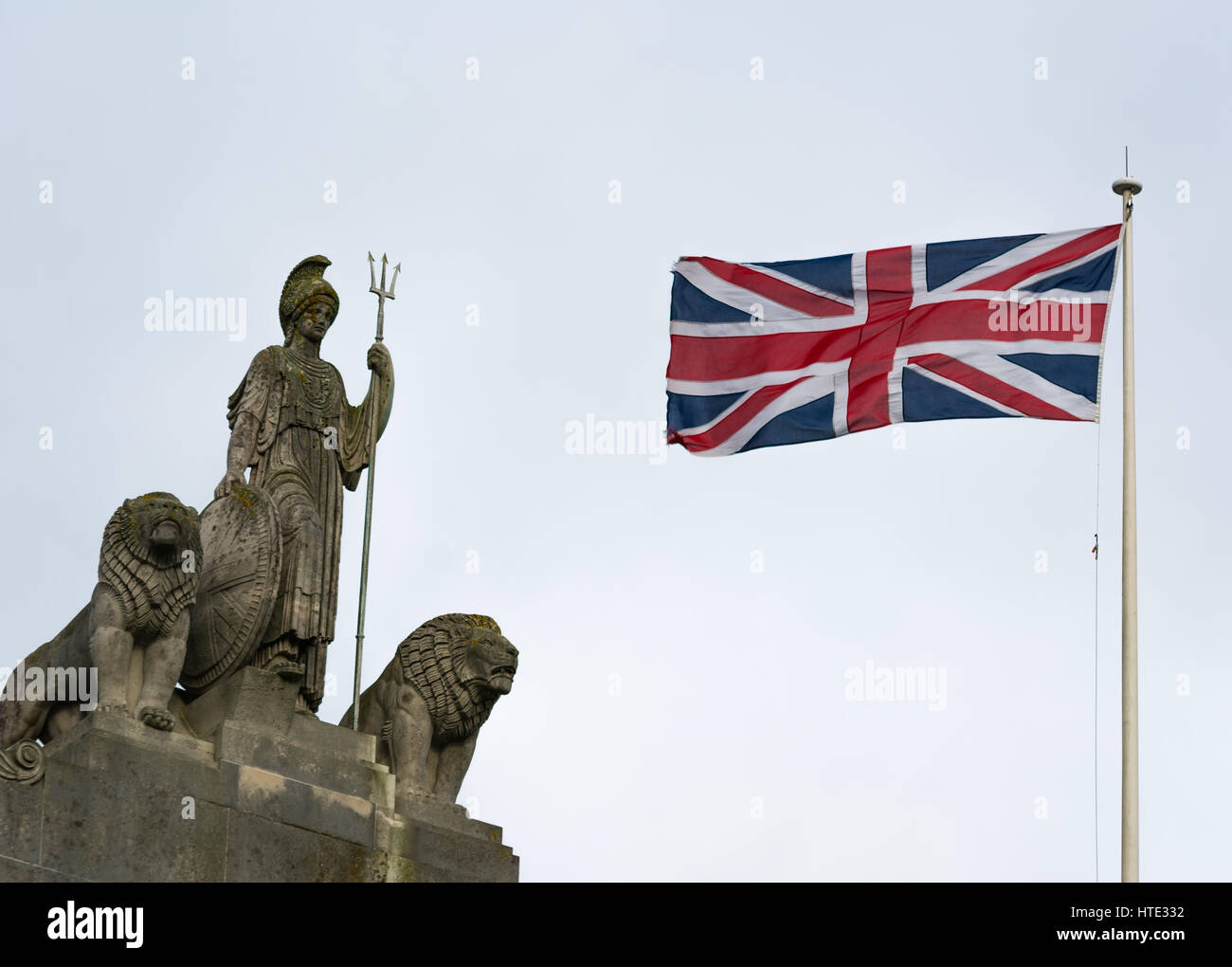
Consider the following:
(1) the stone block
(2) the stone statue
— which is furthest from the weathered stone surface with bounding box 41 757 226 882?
(2) the stone statue

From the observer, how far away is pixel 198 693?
28016 millimetres

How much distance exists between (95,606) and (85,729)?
51.5 inches

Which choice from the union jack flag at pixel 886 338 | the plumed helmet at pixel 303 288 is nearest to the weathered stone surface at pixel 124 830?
the plumed helmet at pixel 303 288

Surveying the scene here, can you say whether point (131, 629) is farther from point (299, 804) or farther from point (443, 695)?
point (443, 695)

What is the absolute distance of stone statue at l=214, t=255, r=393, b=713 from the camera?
28.5 metres

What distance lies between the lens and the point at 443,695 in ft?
96.4

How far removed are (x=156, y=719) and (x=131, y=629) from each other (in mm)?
926

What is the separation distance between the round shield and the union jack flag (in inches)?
232

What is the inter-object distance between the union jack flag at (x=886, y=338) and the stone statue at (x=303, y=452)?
155 inches

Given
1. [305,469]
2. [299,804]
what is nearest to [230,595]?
[305,469]

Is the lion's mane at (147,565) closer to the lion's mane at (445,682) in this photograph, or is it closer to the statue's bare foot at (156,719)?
the statue's bare foot at (156,719)
